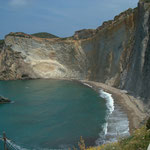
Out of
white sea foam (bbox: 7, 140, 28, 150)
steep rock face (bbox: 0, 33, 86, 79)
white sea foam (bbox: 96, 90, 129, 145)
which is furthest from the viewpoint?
steep rock face (bbox: 0, 33, 86, 79)

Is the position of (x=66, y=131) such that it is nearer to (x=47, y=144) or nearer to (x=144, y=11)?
(x=47, y=144)

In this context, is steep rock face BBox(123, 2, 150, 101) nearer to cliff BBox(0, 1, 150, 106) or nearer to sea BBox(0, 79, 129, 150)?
cliff BBox(0, 1, 150, 106)

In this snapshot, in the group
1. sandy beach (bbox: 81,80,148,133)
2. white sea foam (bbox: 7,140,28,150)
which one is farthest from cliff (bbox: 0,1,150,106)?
white sea foam (bbox: 7,140,28,150)

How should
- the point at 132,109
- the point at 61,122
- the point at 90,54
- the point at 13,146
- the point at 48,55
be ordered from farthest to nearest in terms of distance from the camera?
the point at 48,55 < the point at 90,54 < the point at 132,109 < the point at 61,122 < the point at 13,146

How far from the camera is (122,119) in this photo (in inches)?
955

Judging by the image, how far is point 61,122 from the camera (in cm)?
2445

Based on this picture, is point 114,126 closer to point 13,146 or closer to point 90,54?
point 13,146

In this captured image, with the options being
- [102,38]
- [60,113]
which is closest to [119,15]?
[102,38]

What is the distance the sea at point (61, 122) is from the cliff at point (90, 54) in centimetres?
857

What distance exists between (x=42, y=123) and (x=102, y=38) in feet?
129

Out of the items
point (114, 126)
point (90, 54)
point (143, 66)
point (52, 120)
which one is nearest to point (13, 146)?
point (52, 120)

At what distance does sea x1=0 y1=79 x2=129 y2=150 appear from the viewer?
1898cm

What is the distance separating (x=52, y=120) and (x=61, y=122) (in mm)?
1535

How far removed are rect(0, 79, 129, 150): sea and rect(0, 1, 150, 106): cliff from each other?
8571 mm
